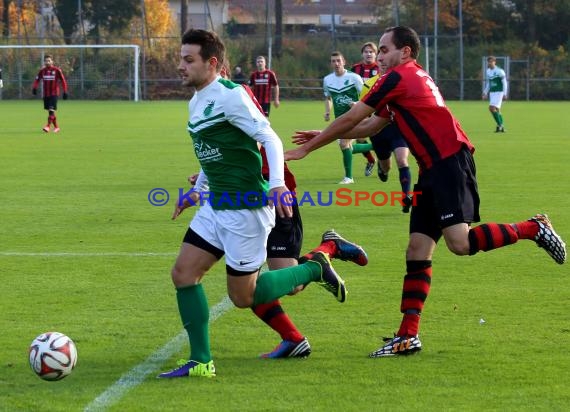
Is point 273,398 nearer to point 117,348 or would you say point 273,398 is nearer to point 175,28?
point 117,348

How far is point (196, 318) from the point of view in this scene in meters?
5.46

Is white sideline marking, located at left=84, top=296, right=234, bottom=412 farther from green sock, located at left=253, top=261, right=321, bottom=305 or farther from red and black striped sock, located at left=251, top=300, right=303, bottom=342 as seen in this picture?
green sock, located at left=253, top=261, right=321, bottom=305

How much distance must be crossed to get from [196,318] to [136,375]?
0.44 meters

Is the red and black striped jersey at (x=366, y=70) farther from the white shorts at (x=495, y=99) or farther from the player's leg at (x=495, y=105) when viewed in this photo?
the white shorts at (x=495, y=99)

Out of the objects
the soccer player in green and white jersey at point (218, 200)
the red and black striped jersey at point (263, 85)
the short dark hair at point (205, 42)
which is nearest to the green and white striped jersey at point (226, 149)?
the soccer player in green and white jersey at point (218, 200)

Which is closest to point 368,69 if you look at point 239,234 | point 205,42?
point 205,42

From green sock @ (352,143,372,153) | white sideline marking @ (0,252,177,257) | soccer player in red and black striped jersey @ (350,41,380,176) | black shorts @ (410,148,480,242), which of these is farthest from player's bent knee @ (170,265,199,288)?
soccer player in red and black striped jersey @ (350,41,380,176)

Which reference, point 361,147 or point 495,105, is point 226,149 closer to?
point 361,147

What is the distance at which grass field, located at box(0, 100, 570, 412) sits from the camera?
5148mm

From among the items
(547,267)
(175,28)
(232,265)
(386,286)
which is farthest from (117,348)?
(175,28)

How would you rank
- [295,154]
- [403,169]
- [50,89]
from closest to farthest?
[295,154], [403,169], [50,89]

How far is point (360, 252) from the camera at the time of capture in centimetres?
657

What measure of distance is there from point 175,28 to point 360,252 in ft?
198

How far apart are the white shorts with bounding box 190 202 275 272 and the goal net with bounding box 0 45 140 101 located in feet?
152
